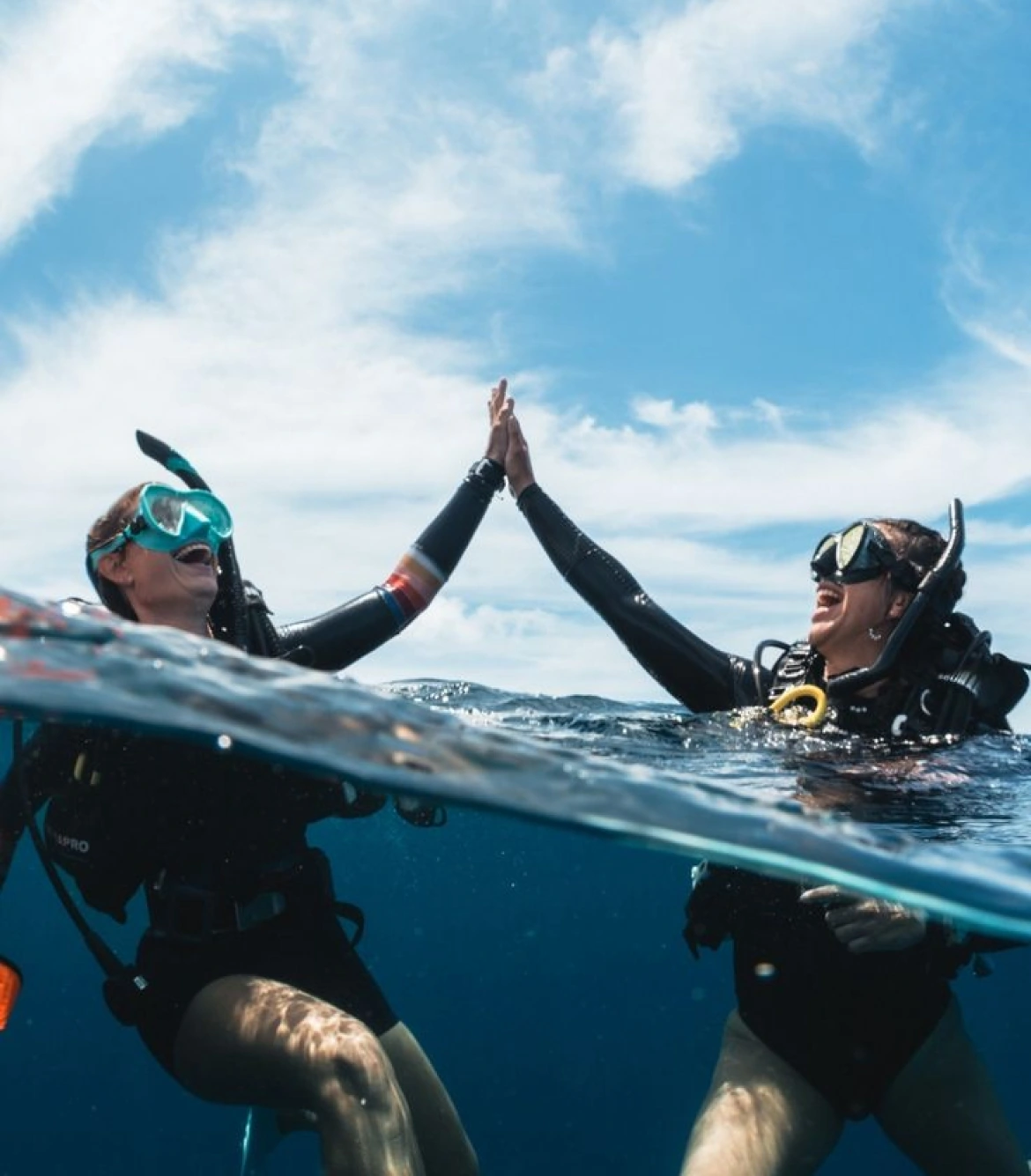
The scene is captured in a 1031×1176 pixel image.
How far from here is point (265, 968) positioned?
15.3ft

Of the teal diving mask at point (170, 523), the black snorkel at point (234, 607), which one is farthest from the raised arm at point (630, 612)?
the teal diving mask at point (170, 523)

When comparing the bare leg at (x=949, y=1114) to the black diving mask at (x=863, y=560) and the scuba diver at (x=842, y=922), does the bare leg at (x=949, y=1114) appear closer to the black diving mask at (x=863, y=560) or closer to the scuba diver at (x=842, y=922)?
the scuba diver at (x=842, y=922)

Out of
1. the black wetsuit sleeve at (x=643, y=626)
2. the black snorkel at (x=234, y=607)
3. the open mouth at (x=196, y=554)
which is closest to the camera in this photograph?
the open mouth at (x=196, y=554)

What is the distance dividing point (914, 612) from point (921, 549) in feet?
2.31

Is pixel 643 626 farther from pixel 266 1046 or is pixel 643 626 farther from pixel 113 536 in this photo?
pixel 266 1046

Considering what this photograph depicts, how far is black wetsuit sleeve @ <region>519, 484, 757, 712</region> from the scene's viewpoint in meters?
6.42

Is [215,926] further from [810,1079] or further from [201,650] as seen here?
[810,1079]

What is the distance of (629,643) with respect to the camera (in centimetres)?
649

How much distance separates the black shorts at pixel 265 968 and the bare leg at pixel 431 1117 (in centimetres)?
14

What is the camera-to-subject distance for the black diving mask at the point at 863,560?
625 centimetres

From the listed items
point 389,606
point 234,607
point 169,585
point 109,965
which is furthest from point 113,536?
point 109,965

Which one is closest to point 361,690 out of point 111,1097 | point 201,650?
point 201,650

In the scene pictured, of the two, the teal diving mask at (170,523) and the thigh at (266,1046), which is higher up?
the teal diving mask at (170,523)

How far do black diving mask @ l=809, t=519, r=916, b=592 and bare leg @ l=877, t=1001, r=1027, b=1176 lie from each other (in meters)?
2.48
